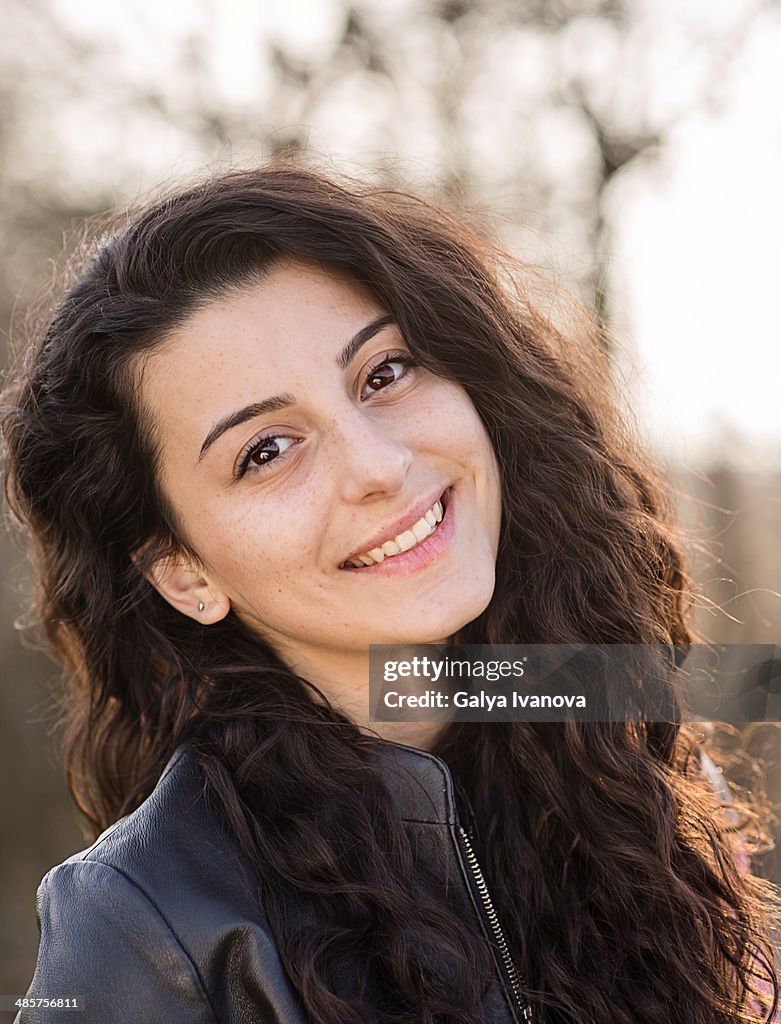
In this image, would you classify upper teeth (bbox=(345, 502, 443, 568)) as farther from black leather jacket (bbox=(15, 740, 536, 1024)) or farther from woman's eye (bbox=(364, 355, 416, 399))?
black leather jacket (bbox=(15, 740, 536, 1024))

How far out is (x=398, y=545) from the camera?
2.06 meters

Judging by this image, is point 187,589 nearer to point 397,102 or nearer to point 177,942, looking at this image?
point 177,942

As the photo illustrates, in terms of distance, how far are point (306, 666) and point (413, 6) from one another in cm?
709

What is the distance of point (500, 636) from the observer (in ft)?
8.02

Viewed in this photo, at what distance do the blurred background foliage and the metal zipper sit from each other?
512 cm

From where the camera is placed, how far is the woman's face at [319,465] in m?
2.03

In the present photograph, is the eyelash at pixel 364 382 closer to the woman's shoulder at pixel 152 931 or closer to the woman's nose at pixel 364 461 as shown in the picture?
the woman's nose at pixel 364 461

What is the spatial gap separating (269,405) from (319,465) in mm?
163

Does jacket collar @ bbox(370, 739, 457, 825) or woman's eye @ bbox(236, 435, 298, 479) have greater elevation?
woman's eye @ bbox(236, 435, 298, 479)

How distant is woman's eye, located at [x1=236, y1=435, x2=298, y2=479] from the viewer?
2.08 meters

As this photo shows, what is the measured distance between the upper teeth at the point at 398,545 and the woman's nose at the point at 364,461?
98mm

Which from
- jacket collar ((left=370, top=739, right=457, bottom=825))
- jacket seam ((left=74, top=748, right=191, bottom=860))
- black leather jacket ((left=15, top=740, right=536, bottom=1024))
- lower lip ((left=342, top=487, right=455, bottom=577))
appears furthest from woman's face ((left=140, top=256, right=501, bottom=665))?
black leather jacket ((left=15, top=740, right=536, bottom=1024))

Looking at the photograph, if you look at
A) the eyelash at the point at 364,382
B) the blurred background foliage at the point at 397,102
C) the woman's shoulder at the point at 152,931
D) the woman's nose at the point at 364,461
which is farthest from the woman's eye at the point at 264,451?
the blurred background foliage at the point at 397,102

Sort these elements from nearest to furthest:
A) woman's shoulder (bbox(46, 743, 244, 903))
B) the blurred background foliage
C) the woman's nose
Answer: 1. woman's shoulder (bbox(46, 743, 244, 903))
2. the woman's nose
3. the blurred background foliage
